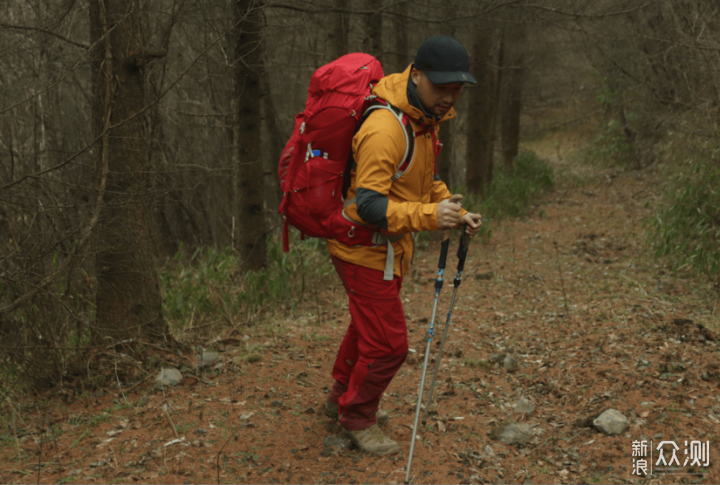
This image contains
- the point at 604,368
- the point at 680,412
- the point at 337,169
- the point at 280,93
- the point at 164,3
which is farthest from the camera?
the point at 280,93

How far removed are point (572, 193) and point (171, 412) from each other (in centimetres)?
1431

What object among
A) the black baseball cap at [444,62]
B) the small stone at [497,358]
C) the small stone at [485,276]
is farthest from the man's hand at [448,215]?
the small stone at [485,276]

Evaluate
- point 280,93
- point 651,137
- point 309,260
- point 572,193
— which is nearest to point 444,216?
point 309,260

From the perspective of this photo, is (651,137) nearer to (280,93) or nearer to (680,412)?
(280,93)

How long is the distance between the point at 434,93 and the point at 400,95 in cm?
19

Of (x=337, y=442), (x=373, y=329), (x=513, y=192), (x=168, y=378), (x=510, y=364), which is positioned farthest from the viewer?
(x=513, y=192)

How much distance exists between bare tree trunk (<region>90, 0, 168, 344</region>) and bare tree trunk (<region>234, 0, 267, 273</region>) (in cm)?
205

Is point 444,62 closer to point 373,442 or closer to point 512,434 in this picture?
point 373,442

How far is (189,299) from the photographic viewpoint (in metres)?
6.59

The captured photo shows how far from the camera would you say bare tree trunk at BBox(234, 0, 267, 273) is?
22.8 feet

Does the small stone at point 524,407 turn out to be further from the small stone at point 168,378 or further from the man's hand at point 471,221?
the small stone at point 168,378

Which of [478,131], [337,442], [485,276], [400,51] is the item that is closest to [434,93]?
[337,442]

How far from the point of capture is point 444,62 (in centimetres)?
328

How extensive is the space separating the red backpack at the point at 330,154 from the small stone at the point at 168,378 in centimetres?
194
